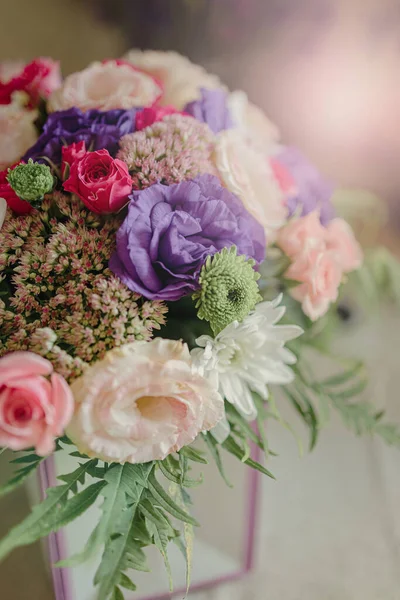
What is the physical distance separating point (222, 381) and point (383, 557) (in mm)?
444

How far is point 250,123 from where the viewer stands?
2.46 feet

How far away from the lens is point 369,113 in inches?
39.3

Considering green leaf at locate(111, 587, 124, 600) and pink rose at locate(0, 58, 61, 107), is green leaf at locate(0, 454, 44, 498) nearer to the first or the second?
green leaf at locate(111, 587, 124, 600)

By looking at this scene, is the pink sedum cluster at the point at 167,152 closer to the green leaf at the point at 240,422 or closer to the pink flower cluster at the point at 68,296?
the pink flower cluster at the point at 68,296

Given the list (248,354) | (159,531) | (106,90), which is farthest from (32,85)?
(159,531)

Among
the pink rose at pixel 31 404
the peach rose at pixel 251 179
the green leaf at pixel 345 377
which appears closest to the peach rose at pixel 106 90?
the peach rose at pixel 251 179

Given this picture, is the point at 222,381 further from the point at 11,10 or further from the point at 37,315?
the point at 11,10

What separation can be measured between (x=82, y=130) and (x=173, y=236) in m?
0.18

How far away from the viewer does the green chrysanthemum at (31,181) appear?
480mm

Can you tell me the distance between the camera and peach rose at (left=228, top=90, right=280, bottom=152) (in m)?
0.69

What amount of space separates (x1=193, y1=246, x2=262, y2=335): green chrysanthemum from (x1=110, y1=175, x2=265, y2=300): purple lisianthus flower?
1 centimetres

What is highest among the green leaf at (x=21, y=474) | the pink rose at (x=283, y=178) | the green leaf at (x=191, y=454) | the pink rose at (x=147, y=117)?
the pink rose at (x=283, y=178)

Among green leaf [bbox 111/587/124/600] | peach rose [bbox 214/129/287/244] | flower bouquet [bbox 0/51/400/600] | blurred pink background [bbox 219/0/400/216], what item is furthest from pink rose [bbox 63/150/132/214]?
blurred pink background [bbox 219/0/400/216]

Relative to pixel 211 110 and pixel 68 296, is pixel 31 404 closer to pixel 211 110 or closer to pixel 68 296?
pixel 68 296
